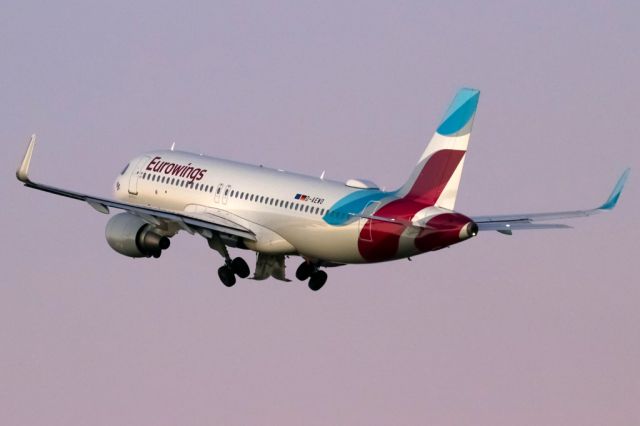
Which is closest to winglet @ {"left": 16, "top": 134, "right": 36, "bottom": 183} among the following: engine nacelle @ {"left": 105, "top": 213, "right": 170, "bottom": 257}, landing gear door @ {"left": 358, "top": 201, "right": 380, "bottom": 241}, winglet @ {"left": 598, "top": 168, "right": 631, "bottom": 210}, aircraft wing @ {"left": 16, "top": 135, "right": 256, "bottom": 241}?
aircraft wing @ {"left": 16, "top": 135, "right": 256, "bottom": 241}

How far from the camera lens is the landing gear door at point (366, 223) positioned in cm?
12631

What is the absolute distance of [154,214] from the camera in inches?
5118

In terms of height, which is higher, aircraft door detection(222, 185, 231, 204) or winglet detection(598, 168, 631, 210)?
winglet detection(598, 168, 631, 210)

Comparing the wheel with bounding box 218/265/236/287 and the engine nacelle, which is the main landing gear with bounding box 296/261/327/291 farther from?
the engine nacelle

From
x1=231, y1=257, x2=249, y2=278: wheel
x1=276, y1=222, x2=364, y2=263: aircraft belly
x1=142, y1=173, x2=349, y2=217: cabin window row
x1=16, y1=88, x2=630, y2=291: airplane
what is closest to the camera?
x1=16, y1=88, x2=630, y2=291: airplane

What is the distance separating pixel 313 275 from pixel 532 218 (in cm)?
1104

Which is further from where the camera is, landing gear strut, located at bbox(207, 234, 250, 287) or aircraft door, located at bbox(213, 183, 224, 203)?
aircraft door, located at bbox(213, 183, 224, 203)

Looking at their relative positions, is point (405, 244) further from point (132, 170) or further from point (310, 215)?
point (132, 170)

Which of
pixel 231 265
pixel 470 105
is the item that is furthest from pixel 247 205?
pixel 470 105

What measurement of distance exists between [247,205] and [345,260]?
20.6 feet

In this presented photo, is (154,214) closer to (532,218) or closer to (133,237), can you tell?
(133,237)

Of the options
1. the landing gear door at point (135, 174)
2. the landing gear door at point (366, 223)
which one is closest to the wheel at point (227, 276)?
the landing gear door at point (135, 174)

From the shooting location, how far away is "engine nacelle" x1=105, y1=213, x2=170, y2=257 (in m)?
133

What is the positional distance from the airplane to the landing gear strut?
0.05m
